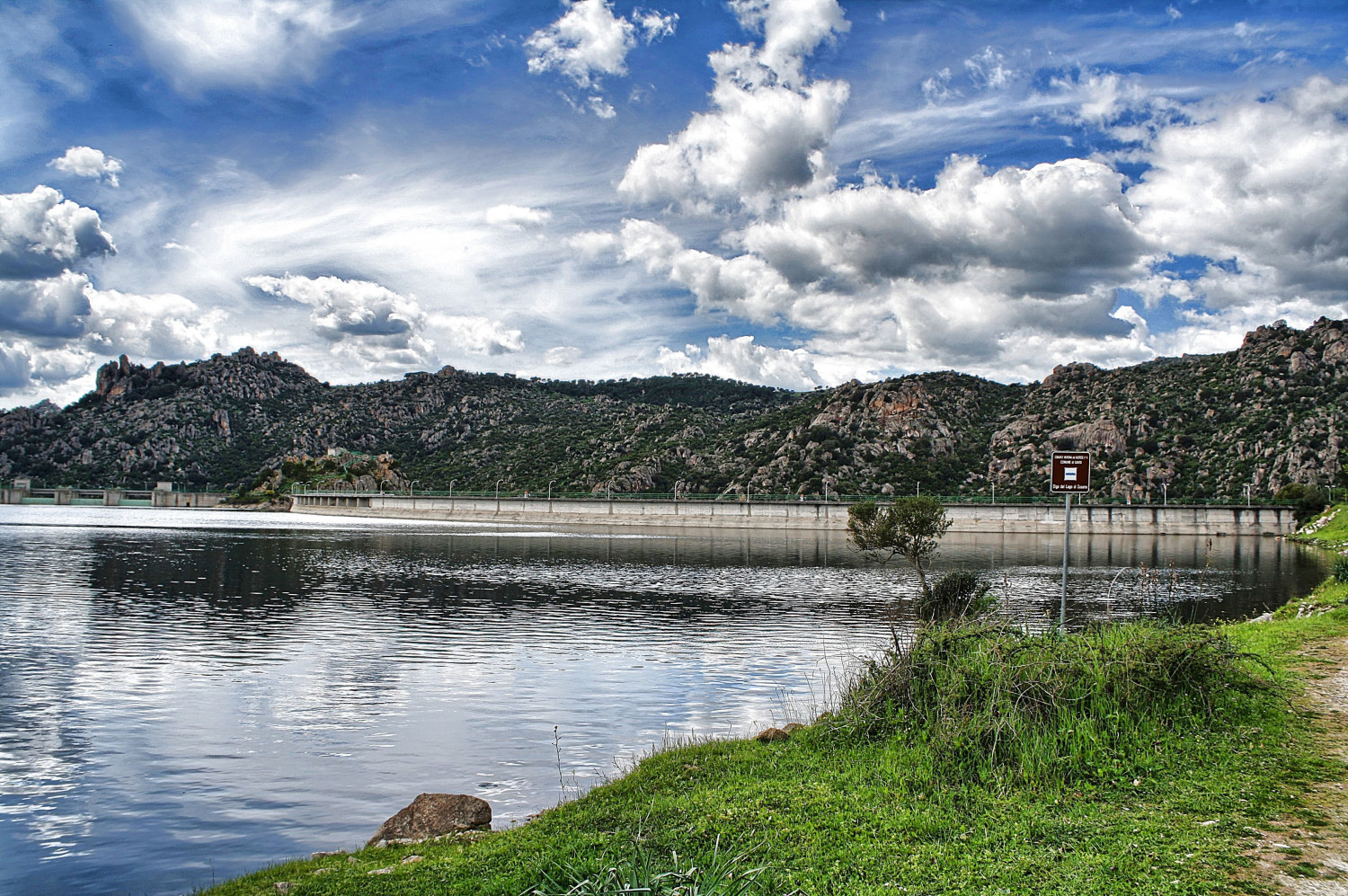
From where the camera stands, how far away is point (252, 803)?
1112cm

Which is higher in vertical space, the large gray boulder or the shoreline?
the shoreline

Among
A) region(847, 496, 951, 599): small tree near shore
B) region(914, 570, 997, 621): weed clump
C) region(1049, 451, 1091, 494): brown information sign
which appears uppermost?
region(1049, 451, 1091, 494): brown information sign

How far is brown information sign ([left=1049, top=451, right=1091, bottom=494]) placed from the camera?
1494 cm

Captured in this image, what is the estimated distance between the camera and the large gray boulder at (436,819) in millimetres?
9227

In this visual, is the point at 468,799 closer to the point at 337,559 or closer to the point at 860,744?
the point at 860,744

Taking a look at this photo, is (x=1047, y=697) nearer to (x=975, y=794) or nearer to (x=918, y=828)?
(x=975, y=794)

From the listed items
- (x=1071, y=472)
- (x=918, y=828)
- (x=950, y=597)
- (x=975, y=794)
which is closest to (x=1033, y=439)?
(x=950, y=597)

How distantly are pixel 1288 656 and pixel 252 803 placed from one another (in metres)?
17.9

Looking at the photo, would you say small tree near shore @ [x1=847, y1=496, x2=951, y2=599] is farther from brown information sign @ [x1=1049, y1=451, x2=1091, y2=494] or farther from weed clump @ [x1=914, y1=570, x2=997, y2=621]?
brown information sign @ [x1=1049, y1=451, x2=1091, y2=494]

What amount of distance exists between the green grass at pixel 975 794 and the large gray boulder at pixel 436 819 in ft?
2.13

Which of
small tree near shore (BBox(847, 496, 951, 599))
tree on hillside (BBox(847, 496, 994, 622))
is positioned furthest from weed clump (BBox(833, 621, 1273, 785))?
small tree near shore (BBox(847, 496, 951, 599))

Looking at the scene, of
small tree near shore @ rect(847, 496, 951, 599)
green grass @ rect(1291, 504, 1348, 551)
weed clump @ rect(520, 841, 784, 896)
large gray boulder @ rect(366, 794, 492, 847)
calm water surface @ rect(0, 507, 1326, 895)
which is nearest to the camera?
weed clump @ rect(520, 841, 784, 896)

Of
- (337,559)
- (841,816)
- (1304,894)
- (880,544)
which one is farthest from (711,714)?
(337,559)

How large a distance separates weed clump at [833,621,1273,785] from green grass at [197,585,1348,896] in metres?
0.03
